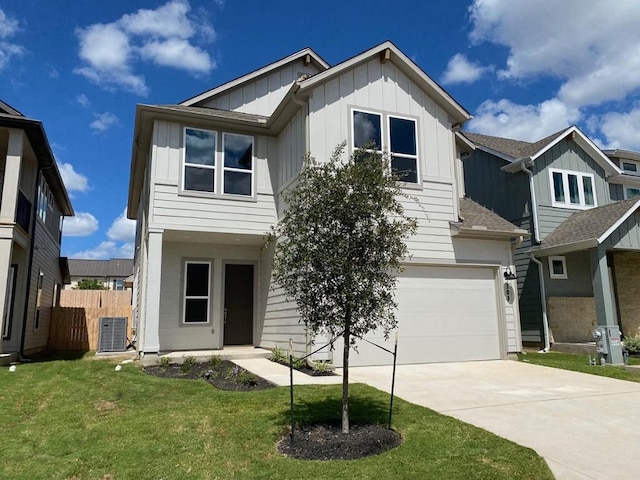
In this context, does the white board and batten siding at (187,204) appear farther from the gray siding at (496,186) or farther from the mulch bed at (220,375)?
the gray siding at (496,186)

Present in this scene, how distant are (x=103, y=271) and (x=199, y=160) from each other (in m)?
47.5

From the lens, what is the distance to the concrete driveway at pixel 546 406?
14.0 feet

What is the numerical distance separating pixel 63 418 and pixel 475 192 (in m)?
15.4

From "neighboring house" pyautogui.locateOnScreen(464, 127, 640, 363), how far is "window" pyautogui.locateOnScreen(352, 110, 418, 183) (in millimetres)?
5403

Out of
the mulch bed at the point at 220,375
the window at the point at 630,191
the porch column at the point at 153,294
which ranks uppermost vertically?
the window at the point at 630,191

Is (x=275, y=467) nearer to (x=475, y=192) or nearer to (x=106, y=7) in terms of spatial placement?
(x=106, y=7)

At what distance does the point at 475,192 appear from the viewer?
17.5 m

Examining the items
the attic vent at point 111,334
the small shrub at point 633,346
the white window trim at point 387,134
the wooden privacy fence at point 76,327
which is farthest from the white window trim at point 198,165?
the small shrub at point 633,346

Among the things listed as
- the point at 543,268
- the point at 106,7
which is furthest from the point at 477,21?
the point at 106,7

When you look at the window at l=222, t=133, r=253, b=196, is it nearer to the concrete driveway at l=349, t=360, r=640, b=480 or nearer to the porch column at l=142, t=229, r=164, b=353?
the porch column at l=142, t=229, r=164, b=353

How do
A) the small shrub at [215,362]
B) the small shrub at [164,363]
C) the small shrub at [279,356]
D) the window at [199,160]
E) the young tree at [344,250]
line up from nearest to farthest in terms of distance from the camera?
1. the young tree at [344,250]
2. the small shrub at [164,363]
3. the small shrub at [215,362]
4. the small shrub at [279,356]
5. the window at [199,160]

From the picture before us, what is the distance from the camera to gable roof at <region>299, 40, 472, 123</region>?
10770 millimetres

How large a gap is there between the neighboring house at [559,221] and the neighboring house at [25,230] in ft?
46.8

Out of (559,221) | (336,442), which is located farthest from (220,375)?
(559,221)
